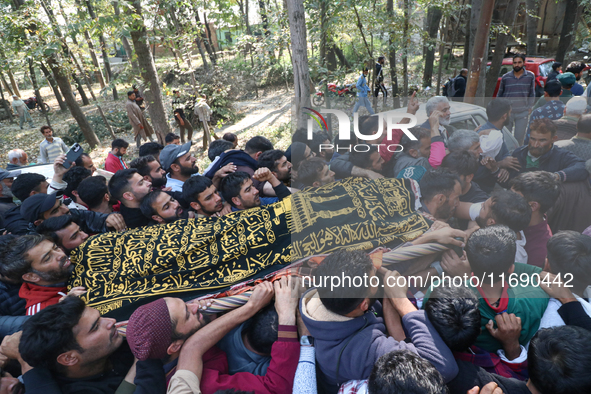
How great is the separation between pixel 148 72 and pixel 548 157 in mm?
6589

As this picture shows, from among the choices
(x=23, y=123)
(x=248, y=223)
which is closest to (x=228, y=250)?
(x=248, y=223)

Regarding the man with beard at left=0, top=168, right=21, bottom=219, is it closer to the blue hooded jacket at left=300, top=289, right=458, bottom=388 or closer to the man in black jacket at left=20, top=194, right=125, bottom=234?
the man in black jacket at left=20, top=194, right=125, bottom=234

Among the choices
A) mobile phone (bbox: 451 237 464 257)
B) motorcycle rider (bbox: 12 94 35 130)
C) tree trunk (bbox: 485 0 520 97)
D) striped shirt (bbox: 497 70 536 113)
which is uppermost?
tree trunk (bbox: 485 0 520 97)

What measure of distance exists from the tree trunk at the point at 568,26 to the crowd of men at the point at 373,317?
914 centimetres

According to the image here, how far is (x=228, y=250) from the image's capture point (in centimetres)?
238

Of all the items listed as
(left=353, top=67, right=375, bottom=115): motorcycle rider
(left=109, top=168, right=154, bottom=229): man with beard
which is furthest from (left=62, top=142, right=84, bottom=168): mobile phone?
(left=353, top=67, right=375, bottom=115): motorcycle rider

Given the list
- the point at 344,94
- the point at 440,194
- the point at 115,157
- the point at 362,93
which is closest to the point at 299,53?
the point at 440,194

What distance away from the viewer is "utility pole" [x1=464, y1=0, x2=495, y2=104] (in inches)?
156

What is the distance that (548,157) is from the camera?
292cm

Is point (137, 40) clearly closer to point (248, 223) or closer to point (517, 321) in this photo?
point (248, 223)

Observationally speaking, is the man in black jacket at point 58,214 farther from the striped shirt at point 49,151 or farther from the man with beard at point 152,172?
the striped shirt at point 49,151

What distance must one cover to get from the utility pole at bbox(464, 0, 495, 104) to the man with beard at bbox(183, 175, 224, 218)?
12.0 ft

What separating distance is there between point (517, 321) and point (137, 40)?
705cm

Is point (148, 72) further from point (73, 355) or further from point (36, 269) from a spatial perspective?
point (73, 355)
